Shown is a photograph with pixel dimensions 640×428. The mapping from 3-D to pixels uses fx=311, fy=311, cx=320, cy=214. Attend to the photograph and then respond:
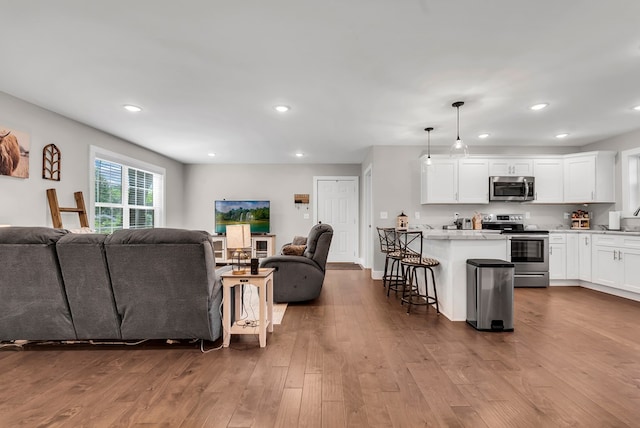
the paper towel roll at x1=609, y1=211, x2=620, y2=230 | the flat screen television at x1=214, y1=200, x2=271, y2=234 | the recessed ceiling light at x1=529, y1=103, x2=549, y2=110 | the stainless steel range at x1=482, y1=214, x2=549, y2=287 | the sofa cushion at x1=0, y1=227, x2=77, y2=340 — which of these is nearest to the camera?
the sofa cushion at x1=0, y1=227, x2=77, y2=340

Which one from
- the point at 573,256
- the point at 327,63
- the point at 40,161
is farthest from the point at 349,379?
the point at 573,256

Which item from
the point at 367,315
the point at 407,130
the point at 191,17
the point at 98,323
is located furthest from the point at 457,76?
the point at 98,323

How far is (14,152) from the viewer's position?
132 inches

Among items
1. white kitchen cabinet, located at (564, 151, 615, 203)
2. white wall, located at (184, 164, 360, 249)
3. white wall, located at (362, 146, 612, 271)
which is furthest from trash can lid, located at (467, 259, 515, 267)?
white wall, located at (184, 164, 360, 249)

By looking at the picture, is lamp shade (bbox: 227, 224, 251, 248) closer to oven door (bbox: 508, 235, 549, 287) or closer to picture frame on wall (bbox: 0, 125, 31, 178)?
picture frame on wall (bbox: 0, 125, 31, 178)

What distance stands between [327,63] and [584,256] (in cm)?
503

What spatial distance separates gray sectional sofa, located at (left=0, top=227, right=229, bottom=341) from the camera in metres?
2.38

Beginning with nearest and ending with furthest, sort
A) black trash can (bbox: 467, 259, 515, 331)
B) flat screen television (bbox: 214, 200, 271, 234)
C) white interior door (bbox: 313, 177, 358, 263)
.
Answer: black trash can (bbox: 467, 259, 515, 331) → flat screen television (bbox: 214, 200, 271, 234) → white interior door (bbox: 313, 177, 358, 263)

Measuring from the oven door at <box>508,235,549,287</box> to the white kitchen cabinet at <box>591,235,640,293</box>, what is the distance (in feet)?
2.04

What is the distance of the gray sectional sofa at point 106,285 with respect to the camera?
238 centimetres

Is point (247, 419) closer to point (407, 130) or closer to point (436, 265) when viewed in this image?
point (436, 265)

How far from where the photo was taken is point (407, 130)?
4.65 m

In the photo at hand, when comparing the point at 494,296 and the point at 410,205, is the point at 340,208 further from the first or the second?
the point at 494,296

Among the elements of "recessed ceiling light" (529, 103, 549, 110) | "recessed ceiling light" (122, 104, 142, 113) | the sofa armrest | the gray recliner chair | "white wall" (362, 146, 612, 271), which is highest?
"recessed ceiling light" (529, 103, 549, 110)
